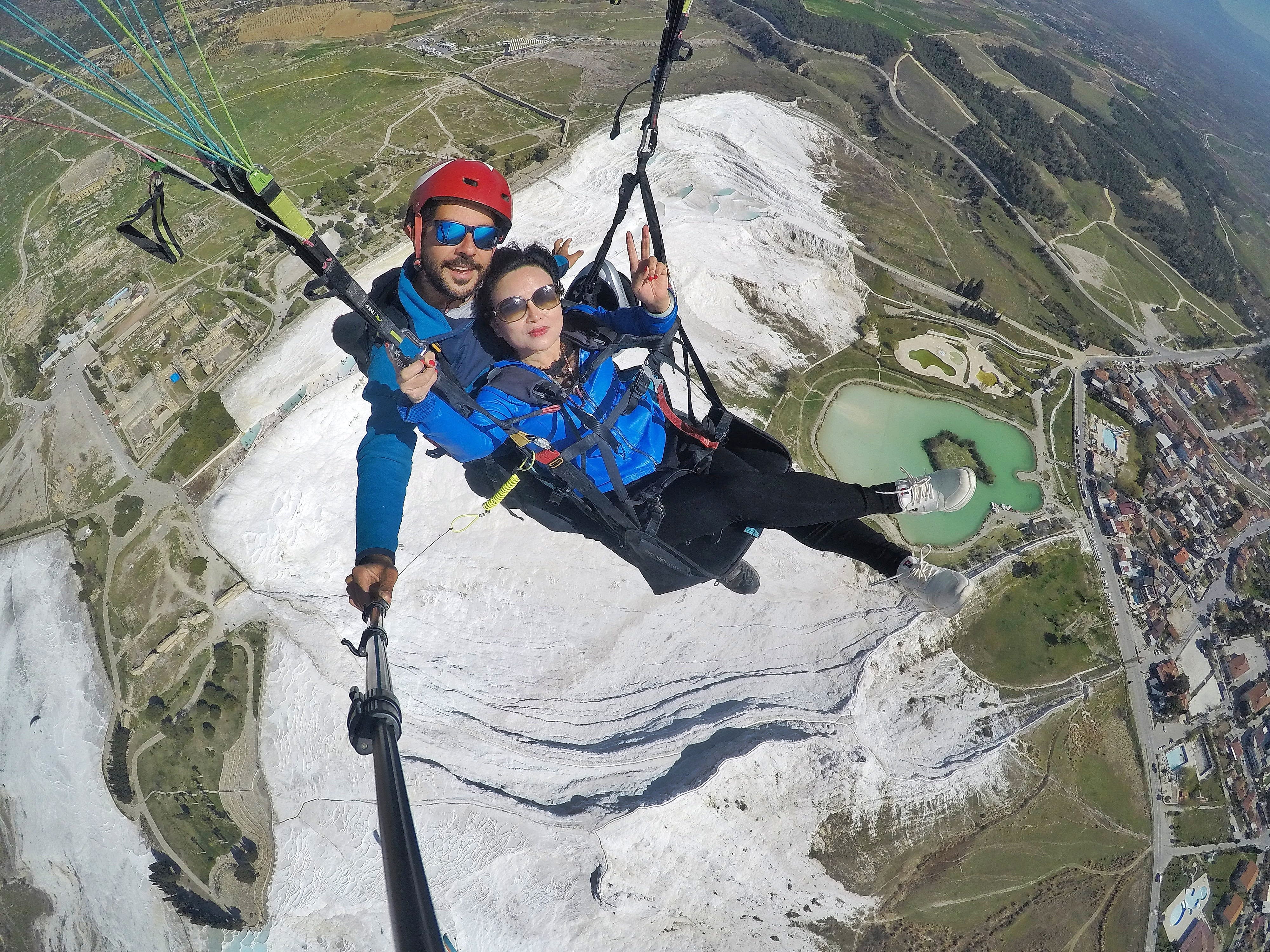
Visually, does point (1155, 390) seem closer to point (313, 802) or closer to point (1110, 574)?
point (1110, 574)

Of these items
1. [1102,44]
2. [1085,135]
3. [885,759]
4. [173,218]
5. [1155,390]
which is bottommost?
[173,218]

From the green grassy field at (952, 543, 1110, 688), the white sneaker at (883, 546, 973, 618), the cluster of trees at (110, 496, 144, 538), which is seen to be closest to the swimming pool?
the green grassy field at (952, 543, 1110, 688)

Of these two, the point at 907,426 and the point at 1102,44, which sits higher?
the point at 1102,44

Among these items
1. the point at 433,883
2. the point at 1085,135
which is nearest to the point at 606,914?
the point at 433,883

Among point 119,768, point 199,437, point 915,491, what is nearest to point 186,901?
point 119,768

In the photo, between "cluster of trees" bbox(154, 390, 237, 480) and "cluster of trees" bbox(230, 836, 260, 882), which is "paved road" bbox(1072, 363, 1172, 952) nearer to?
"cluster of trees" bbox(230, 836, 260, 882)

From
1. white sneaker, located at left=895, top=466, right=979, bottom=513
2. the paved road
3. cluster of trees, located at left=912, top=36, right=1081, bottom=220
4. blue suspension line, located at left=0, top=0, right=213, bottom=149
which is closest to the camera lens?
blue suspension line, located at left=0, top=0, right=213, bottom=149

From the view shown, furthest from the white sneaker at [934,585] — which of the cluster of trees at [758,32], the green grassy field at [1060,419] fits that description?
the cluster of trees at [758,32]

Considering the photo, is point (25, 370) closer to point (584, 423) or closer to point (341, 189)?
point (341, 189)
